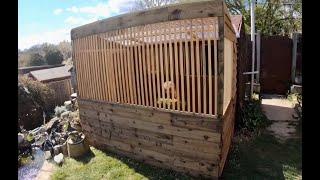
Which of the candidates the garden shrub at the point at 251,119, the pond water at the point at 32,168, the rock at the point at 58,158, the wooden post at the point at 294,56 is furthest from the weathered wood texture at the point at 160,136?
the wooden post at the point at 294,56

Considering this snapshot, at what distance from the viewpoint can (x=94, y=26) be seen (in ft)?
20.6

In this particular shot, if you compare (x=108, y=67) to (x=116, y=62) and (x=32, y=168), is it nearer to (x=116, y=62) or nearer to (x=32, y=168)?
(x=116, y=62)

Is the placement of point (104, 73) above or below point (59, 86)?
above

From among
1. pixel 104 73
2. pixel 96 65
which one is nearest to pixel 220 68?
pixel 104 73

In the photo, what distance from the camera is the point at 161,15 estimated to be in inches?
193

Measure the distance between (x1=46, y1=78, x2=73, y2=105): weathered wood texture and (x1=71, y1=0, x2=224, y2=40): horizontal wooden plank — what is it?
1395 centimetres

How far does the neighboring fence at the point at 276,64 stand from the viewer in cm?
1094

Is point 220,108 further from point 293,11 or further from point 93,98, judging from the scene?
point 293,11

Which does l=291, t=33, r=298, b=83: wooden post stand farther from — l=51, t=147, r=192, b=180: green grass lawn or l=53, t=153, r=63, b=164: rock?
l=53, t=153, r=63, b=164: rock

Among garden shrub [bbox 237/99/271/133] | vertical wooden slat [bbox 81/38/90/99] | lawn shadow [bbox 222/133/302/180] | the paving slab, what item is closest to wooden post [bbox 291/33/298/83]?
the paving slab

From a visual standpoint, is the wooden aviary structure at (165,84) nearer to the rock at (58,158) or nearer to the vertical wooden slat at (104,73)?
the vertical wooden slat at (104,73)

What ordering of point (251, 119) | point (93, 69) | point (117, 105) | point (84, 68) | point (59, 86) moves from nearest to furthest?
point (117, 105)
point (93, 69)
point (84, 68)
point (251, 119)
point (59, 86)

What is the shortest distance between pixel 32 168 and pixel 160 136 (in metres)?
3.64
